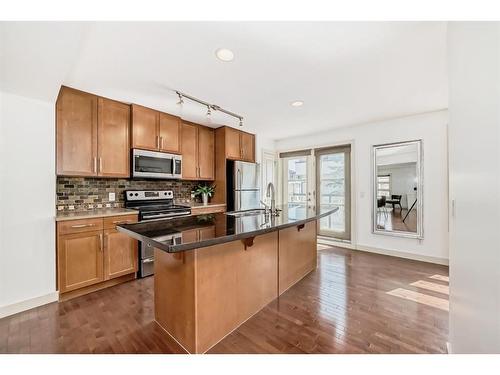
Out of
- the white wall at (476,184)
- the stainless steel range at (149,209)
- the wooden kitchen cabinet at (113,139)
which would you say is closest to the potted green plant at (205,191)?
the stainless steel range at (149,209)

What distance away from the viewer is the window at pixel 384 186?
3918 millimetres

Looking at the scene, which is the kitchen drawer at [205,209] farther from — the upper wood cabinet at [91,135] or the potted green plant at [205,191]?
the upper wood cabinet at [91,135]

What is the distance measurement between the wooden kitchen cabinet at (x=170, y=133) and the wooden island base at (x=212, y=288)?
212cm

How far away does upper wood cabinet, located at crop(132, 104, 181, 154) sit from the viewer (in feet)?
10.3

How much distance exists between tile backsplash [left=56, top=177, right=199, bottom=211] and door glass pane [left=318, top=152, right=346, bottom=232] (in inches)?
131

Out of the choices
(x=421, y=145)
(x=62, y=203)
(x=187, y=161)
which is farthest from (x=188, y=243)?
(x=421, y=145)

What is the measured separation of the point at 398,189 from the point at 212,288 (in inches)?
144

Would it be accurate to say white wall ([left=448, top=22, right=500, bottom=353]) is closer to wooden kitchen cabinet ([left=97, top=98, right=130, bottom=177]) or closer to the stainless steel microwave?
the stainless steel microwave

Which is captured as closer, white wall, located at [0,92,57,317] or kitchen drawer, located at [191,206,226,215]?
white wall, located at [0,92,57,317]

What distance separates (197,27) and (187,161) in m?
2.49

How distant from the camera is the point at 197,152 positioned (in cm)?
408

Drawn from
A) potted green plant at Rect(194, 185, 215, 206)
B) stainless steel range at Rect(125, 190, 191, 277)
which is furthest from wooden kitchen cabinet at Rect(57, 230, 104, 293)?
potted green plant at Rect(194, 185, 215, 206)

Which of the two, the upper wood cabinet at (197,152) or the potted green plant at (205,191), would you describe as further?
the potted green plant at (205,191)

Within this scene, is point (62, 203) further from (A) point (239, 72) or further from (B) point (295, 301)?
(B) point (295, 301)
